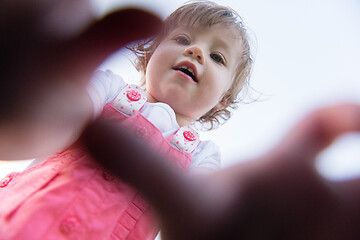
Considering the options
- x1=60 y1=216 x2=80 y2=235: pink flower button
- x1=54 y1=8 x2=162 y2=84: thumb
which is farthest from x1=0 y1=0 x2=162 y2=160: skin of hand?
x1=60 y1=216 x2=80 y2=235: pink flower button

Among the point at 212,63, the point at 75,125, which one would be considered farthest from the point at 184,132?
the point at 75,125

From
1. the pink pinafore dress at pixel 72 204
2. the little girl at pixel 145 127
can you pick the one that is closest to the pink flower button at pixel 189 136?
the little girl at pixel 145 127

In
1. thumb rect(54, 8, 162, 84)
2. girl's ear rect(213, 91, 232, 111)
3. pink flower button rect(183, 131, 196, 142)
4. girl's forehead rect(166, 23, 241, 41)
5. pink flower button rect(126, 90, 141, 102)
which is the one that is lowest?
pink flower button rect(183, 131, 196, 142)

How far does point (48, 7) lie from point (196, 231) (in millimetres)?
157

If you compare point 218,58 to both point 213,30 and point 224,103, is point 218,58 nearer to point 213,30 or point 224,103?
point 213,30

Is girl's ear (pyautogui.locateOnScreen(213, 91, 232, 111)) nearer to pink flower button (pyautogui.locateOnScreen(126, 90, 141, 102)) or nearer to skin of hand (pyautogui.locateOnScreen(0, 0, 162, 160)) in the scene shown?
pink flower button (pyautogui.locateOnScreen(126, 90, 141, 102))

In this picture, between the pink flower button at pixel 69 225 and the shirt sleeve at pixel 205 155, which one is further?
the shirt sleeve at pixel 205 155

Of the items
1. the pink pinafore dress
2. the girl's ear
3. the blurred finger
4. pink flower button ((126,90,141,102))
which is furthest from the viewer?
the girl's ear

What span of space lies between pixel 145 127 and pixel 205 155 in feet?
0.48

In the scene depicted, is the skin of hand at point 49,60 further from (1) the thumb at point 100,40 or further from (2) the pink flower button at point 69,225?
(2) the pink flower button at point 69,225

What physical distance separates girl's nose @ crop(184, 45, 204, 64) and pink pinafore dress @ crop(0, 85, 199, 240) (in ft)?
0.51

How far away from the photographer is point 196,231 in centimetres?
16

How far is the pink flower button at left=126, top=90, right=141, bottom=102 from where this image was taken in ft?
1.43

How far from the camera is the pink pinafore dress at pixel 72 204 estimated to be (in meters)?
0.28
